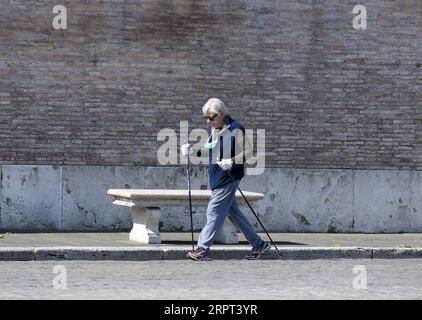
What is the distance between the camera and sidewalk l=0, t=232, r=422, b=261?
1430 centimetres

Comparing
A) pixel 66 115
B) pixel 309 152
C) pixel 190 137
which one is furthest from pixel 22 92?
pixel 309 152

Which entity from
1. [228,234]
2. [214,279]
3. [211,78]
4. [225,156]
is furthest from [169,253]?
[211,78]

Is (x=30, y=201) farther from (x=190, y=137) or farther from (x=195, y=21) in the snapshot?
(x=195, y=21)

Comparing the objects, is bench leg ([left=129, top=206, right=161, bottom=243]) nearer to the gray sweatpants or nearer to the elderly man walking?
the elderly man walking

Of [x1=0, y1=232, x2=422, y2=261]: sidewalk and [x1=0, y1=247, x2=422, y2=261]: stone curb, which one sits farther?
[x1=0, y1=232, x2=422, y2=261]: sidewalk

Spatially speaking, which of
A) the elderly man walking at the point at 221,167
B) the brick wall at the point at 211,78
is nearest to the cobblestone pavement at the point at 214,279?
the elderly man walking at the point at 221,167

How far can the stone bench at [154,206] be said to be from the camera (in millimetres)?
15969

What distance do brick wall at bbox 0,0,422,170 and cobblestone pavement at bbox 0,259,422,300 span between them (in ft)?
14.6

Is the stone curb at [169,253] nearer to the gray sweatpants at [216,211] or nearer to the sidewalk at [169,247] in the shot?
the sidewalk at [169,247]

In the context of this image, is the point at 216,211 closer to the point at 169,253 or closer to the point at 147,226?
the point at 169,253

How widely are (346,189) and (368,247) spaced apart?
3585 millimetres

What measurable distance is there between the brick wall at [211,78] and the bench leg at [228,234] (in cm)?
267

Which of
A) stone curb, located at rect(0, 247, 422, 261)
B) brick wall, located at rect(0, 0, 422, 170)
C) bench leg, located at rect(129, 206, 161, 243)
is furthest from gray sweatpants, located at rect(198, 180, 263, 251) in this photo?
brick wall, located at rect(0, 0, 422, 170)

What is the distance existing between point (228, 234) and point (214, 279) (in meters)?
4.24
